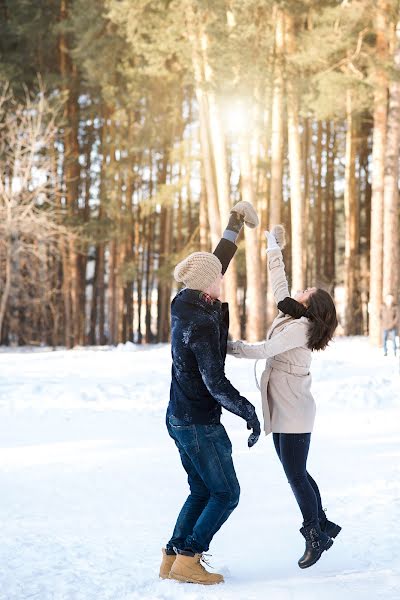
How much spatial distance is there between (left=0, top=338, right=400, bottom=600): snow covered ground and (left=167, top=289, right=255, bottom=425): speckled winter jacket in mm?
946

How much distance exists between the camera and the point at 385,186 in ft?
67.5

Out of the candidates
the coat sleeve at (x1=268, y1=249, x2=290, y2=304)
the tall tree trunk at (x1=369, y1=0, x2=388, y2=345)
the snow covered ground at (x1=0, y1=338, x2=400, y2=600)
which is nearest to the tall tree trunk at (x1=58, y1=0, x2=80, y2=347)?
the tall tree trunk at (x1=369, y1=0, x2=388, y2=345)

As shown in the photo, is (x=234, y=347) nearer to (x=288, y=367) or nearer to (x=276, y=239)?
(x=288, y=367)

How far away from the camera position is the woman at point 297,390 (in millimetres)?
4527

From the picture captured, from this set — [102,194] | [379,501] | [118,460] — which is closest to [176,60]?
[102,194]

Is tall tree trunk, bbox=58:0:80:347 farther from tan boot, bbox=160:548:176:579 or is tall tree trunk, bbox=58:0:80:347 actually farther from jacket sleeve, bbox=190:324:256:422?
jacket sleeve, bbox=190:324:256:422

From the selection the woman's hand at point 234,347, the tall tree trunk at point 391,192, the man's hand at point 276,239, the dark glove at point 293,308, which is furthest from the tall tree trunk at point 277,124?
the woman's hand at point 234,347

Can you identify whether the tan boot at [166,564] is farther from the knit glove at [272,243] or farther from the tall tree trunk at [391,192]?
the tall tree trunk at [391,192]

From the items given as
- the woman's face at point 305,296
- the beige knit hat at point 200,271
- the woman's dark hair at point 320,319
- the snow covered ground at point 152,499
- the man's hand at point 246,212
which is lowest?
the snow covered ground at point 152,499

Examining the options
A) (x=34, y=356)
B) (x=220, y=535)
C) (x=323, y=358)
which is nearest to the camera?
(x=220, y=535)

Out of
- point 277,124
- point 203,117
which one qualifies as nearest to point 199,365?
point 203,117

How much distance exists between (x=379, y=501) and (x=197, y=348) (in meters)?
2.68

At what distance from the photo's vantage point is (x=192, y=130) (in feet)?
91.1

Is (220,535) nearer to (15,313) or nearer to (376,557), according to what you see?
(376,557)
